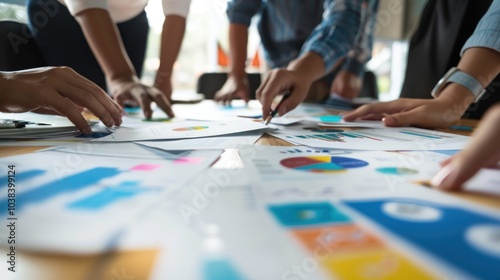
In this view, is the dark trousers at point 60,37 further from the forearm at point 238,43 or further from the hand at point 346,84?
the hand at point 346,84

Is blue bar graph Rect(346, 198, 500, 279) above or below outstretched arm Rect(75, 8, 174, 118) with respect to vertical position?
below

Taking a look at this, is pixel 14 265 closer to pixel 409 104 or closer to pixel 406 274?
pixel 406 274

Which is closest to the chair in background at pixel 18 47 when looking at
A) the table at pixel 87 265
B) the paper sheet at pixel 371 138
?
the paper sheet at pixel 371 138

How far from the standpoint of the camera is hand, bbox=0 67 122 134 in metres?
0.49

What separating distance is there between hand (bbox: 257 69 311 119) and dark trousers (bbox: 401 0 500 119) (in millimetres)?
417

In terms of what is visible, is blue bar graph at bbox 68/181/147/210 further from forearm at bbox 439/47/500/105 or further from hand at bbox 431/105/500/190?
forearm at bbox 439/47/500/105

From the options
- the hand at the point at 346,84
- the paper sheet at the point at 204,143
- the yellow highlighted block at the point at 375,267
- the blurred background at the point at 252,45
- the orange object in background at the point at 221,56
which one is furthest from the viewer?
the orange object in background at the point at 221,56

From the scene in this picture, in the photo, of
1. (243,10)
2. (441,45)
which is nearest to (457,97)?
(441,45)

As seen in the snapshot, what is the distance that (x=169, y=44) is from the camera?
1247 mm

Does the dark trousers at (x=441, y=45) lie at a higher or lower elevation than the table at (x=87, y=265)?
higher

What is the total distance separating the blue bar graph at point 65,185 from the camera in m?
0.24

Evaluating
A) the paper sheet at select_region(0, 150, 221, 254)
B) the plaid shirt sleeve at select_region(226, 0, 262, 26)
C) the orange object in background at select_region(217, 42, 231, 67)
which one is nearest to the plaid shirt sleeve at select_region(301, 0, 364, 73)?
the plaid shirt sleeve at select_region(226, 0, 262, 26)

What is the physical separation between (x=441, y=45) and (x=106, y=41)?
917mm

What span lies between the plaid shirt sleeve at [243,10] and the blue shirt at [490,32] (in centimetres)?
95
